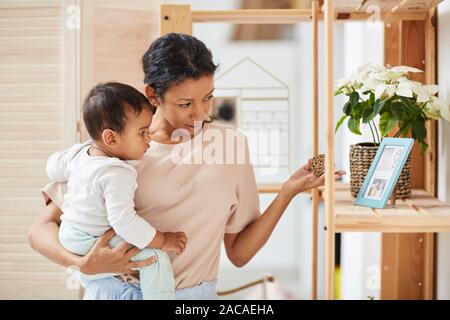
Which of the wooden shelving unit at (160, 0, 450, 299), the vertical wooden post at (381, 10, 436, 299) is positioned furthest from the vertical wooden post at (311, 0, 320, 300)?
the vertical wooden post at (381, 10, 436, 299)

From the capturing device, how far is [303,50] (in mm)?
2994

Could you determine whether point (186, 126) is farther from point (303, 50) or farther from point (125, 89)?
point (303, 50)

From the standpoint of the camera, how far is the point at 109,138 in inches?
48.3

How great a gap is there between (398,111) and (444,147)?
0.27 meters

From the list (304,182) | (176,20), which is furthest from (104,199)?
(176,20)

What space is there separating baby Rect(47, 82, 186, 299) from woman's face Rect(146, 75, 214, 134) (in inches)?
2.6

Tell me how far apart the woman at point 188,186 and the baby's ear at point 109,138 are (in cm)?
12

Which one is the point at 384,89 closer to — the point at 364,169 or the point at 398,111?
the point at 398,111

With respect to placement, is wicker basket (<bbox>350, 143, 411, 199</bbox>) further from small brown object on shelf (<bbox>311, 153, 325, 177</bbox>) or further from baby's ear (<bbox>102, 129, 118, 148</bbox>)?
baby's ear (<bbox>102, 129, 118, 148</bbox>)

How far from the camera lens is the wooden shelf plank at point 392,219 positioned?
128 centimetres

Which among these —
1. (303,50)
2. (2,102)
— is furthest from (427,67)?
(303,50)

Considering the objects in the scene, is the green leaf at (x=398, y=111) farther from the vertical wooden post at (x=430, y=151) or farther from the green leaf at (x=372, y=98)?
the vertical wooden post at (x=430, y=151)
